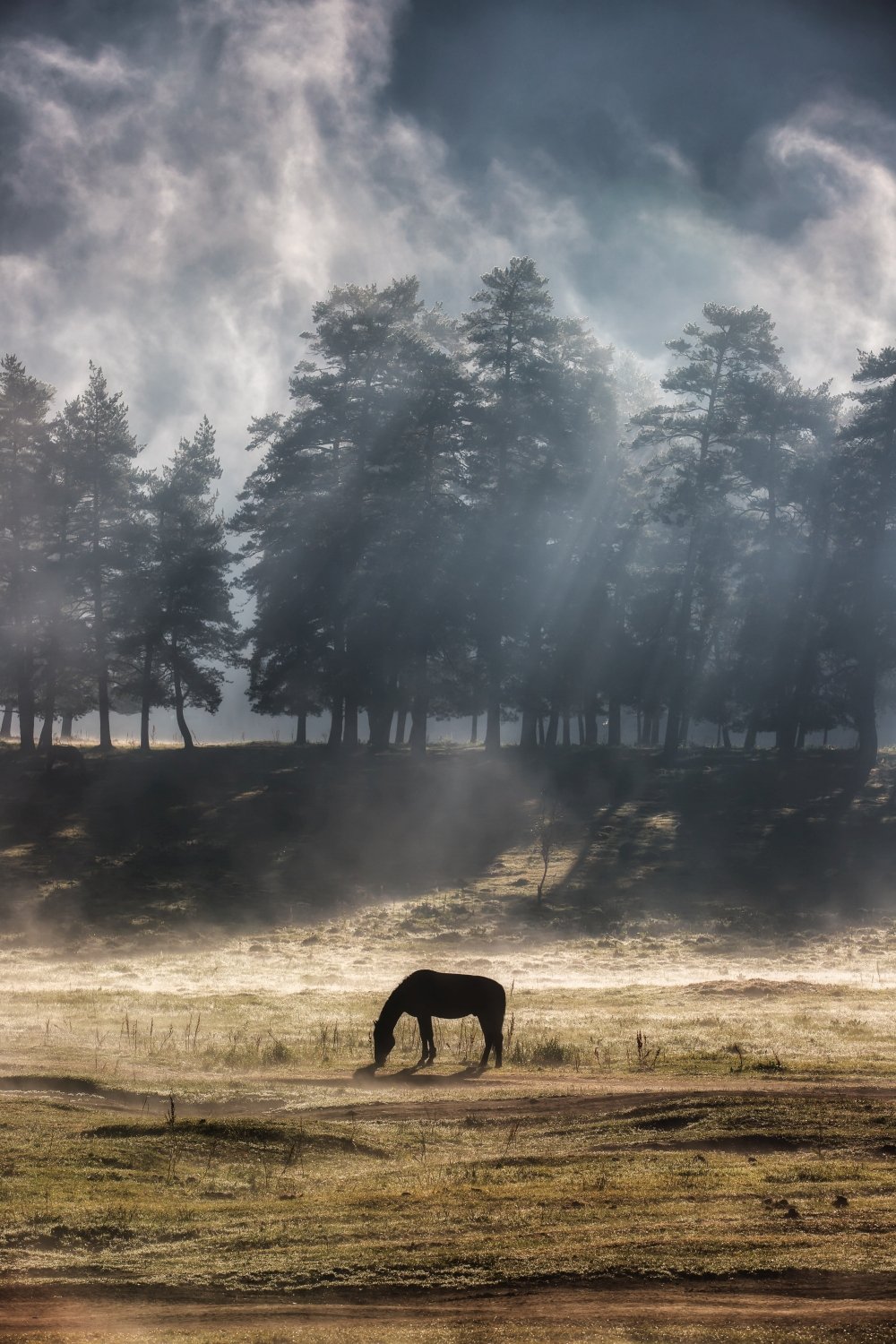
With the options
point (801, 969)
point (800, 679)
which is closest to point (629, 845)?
point (801, 969)

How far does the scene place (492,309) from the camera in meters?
58.4

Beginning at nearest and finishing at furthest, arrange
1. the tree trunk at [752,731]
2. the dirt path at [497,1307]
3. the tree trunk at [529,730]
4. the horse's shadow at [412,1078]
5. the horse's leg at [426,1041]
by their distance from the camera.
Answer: the dirt path at [497,1307], the horse's shadow at [412,1078], the horse's leg at [426,1041], the tree trunk at [529,730], the tree trunk at [752,731]

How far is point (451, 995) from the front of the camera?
62.4 ft

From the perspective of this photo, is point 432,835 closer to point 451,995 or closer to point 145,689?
point 145,689

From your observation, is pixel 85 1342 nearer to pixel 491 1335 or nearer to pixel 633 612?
pixel 491 1335

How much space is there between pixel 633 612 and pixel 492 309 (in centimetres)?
1690

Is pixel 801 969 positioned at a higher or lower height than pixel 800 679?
lower

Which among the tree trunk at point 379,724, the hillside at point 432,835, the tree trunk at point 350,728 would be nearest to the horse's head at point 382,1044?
the hillside at point 432,835

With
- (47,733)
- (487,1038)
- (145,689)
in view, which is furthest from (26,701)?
(487,1038)

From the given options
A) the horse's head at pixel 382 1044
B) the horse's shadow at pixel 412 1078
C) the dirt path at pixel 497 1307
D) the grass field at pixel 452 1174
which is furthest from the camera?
the horse's head at pixel 382 1044

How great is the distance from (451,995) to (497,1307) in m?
11.1

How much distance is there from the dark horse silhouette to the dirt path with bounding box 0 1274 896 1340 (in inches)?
421

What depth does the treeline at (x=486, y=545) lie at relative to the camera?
55312mm

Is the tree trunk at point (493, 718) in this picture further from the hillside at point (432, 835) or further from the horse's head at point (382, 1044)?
the horse's head at point (382, 1044)
